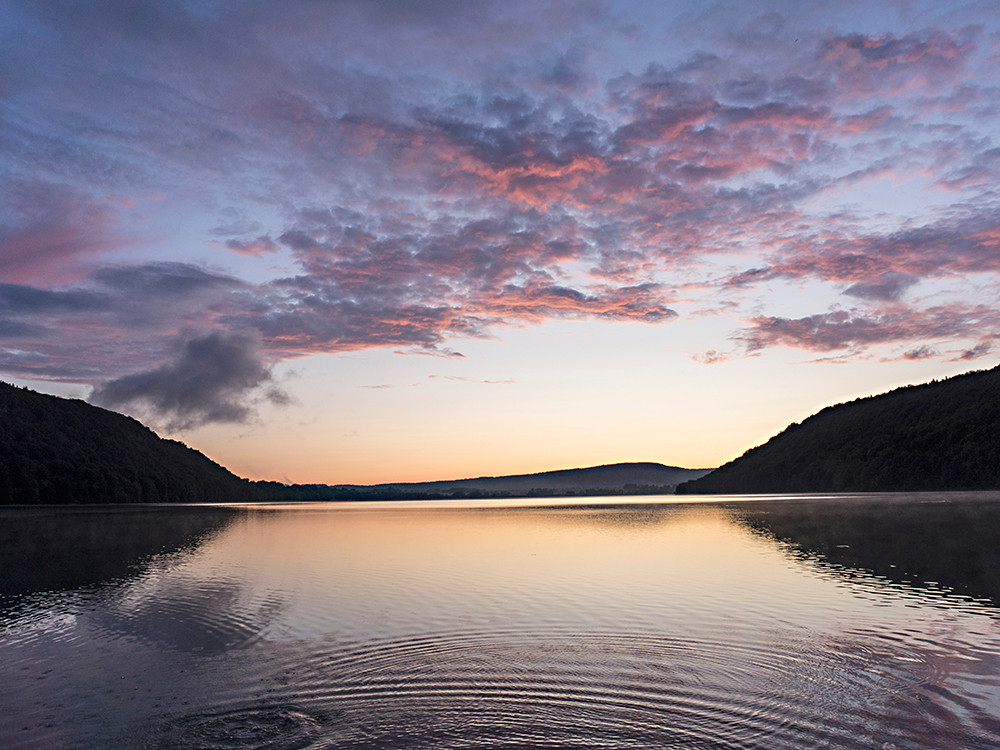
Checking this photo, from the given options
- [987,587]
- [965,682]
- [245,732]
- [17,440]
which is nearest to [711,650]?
[965,682]

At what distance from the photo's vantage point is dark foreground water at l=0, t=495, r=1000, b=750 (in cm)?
1083

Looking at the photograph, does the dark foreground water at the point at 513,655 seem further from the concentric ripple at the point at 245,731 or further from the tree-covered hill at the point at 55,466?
the tree-covered hill at the point at 55,466

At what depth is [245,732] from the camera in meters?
10.9

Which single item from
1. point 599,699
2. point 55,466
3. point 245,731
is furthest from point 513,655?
point 55,466

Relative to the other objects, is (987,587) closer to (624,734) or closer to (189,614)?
(624,734)

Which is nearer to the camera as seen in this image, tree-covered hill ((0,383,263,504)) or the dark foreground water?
the dark foreground water

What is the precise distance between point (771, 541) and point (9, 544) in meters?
50.8

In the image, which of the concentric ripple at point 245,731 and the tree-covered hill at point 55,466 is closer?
the concentric ripple at point 245,731

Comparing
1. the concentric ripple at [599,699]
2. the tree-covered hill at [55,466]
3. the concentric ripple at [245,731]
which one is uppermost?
the tree-covered hill at [55,466]

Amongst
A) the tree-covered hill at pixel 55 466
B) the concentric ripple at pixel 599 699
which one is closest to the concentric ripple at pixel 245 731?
the concentric ripple at pixel 599 699

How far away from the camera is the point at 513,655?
15.6 metres

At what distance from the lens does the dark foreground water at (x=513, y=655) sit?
10.8 meters

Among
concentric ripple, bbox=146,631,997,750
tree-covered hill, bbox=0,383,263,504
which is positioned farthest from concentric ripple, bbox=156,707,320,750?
tree-covered hill, bbox=0,383,263,504

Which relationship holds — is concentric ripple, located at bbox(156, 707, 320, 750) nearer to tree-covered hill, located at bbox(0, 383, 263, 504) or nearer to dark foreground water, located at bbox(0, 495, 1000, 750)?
dark foreground water, located at bbox(0, 495, 1000, 750)
